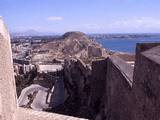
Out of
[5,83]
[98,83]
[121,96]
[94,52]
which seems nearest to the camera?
[5,83]

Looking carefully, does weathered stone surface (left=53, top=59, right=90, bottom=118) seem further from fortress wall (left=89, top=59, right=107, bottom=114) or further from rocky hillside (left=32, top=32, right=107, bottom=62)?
rocky hillside (left=32, top=32, right=107, bottom=62)

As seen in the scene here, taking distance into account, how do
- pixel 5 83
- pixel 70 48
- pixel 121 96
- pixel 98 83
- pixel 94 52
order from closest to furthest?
pixel 5 83, pixel 121 96, pixel 98 83, pixel 94 52, pixel 70 48

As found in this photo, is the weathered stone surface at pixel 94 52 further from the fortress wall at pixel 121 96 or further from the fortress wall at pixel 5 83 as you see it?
the fortress wall at pixel 5 83

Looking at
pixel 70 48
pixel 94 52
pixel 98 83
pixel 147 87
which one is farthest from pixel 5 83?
pixel 70 48

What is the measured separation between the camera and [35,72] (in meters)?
28.5

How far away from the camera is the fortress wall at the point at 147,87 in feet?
20.5

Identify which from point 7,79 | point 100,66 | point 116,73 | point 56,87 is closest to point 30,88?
point 56,87

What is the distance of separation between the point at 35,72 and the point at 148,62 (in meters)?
22.1

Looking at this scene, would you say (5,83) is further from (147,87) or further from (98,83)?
(98,83)

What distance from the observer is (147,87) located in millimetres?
6984

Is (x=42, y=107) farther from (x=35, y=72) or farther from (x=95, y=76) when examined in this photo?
(x=35, y=72)

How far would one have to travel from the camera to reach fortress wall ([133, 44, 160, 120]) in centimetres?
626

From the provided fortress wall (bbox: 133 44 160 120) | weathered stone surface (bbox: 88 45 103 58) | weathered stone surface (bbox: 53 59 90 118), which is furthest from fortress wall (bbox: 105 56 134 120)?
weathered stone surface (bbox: 88 45 103 58)

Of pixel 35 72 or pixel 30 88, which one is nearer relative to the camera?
pixel 30 88
